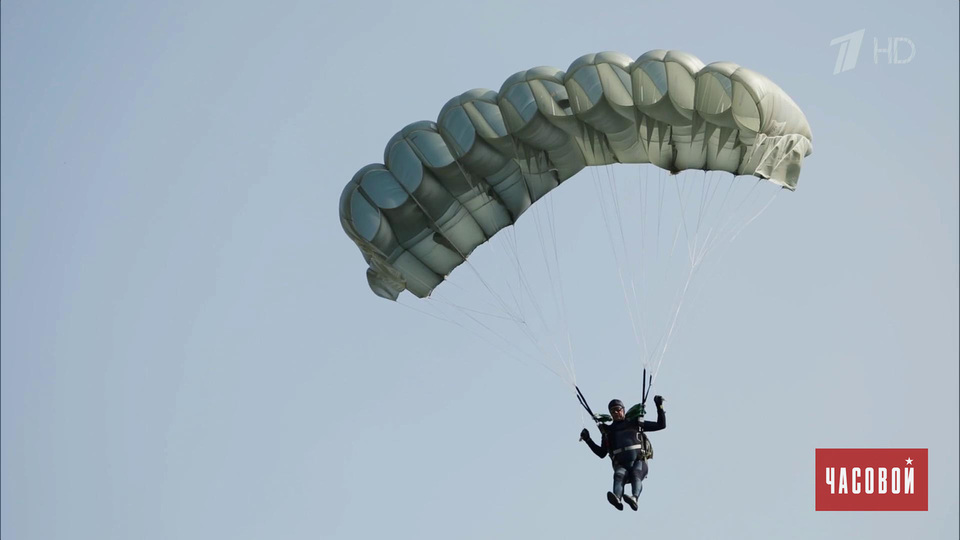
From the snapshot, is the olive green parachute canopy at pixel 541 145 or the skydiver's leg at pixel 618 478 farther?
the olive green parachute canopy at pixel 541 145

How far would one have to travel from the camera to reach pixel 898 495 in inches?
957

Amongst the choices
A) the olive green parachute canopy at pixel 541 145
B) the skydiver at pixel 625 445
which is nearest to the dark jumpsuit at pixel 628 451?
the skydiver at pixel 625 445

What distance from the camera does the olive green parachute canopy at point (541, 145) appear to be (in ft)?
62.0

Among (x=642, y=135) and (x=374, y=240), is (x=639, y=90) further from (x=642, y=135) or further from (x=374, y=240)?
(x=374, y=240)

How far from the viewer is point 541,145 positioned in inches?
785

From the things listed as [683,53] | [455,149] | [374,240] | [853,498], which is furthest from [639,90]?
[853,498]

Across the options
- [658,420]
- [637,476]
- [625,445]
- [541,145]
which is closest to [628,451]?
[625,445]

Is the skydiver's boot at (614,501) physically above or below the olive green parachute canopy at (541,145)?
below

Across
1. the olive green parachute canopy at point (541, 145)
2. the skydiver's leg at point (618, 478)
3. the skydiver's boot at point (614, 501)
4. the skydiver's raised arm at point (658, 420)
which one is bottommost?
the skydiver's boot at point (614, 501)

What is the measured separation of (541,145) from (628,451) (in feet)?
13.0

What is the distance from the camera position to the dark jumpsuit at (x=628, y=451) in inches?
734

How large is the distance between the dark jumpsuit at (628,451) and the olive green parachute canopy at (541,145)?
3.44 m

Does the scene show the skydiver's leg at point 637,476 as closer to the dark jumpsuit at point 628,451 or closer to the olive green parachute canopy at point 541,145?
the dark jumpsuit at point 628,451

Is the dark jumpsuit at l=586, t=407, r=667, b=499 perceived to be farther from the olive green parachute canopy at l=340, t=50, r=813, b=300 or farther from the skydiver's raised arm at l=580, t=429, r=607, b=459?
the olive green parachute canopy at l=340, t=50, r=813, b=300
